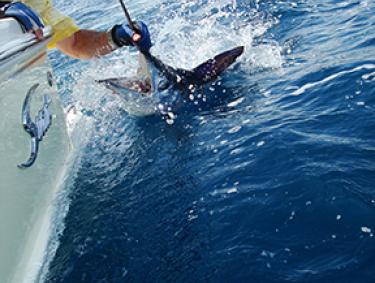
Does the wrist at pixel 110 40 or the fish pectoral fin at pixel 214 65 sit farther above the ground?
the wrist at pixel 110 40

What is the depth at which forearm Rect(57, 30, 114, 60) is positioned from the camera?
16.1ft

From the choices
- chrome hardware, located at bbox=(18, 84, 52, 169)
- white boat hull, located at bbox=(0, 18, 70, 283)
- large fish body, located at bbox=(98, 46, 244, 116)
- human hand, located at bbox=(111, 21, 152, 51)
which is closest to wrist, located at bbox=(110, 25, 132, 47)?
human hand, located at bbox=(111, 21, 152, 51)

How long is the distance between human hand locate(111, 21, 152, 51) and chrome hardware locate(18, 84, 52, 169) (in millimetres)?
1047

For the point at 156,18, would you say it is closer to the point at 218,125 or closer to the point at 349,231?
the point at 218,125

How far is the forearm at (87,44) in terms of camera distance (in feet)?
16.1

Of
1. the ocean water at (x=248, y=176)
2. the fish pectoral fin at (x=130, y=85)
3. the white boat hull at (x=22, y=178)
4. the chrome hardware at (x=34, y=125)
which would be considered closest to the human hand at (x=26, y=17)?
the white boat hull at (x=22, y=178)

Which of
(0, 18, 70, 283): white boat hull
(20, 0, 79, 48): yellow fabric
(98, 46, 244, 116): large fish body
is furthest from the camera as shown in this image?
(98, 46, 244, 116): large fish body

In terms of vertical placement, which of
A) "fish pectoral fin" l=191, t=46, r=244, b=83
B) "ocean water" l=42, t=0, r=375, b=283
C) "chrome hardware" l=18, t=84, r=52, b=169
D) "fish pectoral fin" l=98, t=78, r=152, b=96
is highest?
"chrome hardware" l=18, t=84, r=52, b=169

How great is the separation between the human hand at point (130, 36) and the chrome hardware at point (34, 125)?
1047mm

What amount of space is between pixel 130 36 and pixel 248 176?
2063 millimetres

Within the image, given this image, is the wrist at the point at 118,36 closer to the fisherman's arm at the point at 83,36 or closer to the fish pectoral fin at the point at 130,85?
the fisherman's arm at the point at 83,36

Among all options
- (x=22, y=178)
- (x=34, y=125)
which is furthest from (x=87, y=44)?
(x=22, y=178)

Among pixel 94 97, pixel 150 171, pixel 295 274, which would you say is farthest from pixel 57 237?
pixel 94 97

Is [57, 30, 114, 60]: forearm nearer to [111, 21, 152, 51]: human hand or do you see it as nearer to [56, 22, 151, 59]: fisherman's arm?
[56, 22, 151, 59]: fisherman's arm
